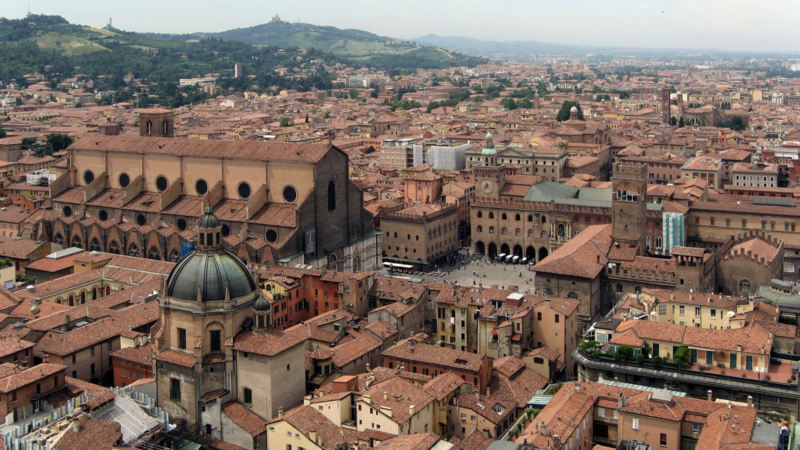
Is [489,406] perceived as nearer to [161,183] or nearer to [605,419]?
[605,419]

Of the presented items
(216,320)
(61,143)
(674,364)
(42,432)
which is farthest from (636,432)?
(61,143)

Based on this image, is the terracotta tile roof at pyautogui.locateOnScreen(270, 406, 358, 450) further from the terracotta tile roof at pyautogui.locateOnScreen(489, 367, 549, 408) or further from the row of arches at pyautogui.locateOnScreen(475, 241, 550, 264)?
the row of arches at pyautogui.locateOnScreen(475, 241, 550, 264)

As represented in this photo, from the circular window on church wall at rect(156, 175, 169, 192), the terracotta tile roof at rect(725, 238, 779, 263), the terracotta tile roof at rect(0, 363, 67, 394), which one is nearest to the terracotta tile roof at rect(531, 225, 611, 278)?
the terracotta tile roof at rect(725, 238, 779, 263)

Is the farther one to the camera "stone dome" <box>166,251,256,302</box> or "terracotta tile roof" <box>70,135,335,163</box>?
"terracotta tile roof" <box>70,135,335,163</box>

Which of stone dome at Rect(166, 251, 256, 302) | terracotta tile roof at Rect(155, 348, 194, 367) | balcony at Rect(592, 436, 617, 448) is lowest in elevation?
balcony at Rect(592, 436, 617, 448)

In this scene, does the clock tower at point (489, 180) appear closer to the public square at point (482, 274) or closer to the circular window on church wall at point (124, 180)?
the public square at point (482, 274)

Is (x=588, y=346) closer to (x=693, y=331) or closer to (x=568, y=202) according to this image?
(x=693, y=331)

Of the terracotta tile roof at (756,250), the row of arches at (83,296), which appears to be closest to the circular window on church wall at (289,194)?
the row of arches at (83,296)

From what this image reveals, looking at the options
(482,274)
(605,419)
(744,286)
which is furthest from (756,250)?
(605,419)
